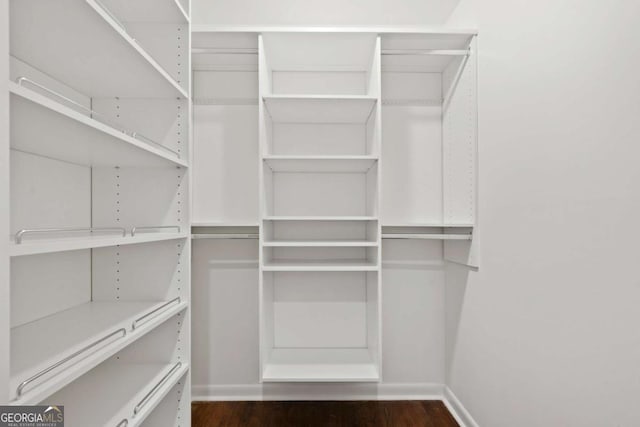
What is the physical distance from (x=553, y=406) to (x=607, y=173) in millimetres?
825

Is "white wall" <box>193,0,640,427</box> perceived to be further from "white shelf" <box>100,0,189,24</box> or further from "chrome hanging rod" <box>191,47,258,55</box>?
"white shelf" <box>100,0,189,24</box>

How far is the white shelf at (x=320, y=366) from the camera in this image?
1.90 m

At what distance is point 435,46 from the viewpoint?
2.04m

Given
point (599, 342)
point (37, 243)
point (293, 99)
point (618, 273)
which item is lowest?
point (599, 342)

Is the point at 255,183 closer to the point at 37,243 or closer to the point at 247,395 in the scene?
the point at 247,395

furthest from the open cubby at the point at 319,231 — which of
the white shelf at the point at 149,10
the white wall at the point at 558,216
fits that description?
the white shelf at the point at 149,10

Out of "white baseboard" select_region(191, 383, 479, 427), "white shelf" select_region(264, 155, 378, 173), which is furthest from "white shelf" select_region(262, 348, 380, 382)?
"white shelf" select_region(264, 155, 378, 173)

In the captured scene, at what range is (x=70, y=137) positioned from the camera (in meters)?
1.08

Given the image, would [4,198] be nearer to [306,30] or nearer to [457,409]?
[306,30]

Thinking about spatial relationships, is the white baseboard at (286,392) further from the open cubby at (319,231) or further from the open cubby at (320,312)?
the open cubby at (319,231)

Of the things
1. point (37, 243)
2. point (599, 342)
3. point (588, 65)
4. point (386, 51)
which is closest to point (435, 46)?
point (386, 51)

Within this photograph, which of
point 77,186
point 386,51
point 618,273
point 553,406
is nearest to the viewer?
point 618,273

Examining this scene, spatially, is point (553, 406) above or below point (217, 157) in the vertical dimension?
below

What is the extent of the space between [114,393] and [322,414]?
4.02ft
